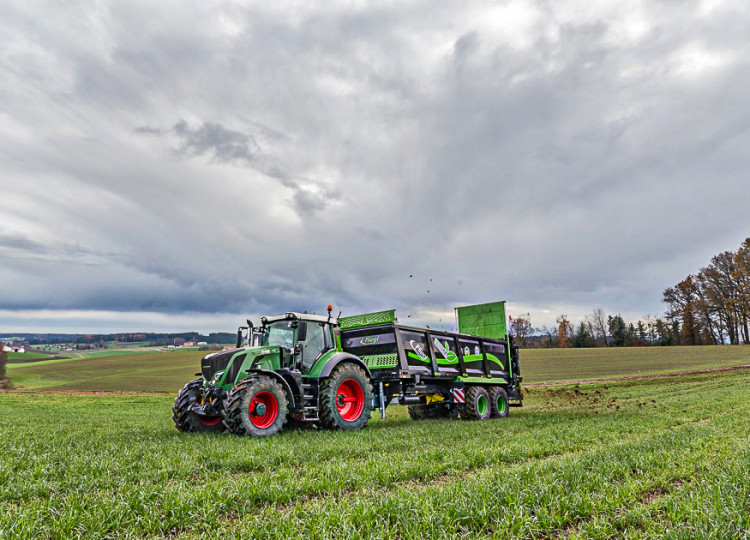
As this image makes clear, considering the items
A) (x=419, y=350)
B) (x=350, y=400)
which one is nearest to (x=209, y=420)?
(x=350, y=400)

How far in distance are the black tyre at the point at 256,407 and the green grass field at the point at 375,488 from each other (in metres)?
0.94

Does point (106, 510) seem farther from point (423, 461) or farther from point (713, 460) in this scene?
point (713, 460)

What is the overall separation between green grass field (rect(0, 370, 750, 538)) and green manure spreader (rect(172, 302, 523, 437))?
171cm

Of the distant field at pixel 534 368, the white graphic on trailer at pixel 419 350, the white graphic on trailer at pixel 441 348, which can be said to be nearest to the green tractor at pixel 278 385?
the white graphic on trailer at pixel 419 350

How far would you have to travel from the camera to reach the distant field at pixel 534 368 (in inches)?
1766

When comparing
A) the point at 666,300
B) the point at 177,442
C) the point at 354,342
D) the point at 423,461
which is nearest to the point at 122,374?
the point at 354,342

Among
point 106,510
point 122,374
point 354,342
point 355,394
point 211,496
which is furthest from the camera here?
point 122,374

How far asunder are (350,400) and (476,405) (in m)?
5.43

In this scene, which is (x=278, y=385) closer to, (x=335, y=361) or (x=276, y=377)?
(x=276, y=377)

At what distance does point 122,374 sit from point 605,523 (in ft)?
214

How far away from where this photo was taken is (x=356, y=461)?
6.56 metres

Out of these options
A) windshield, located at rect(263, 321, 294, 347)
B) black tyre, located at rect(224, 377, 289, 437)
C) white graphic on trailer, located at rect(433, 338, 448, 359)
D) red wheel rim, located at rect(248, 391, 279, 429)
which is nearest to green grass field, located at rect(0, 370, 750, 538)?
black tyre, located at rect(224, 377, 289, 437)

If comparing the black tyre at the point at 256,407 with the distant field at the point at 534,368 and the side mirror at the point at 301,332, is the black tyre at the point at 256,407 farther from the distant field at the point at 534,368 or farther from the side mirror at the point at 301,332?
the distant field at the point at 534,368

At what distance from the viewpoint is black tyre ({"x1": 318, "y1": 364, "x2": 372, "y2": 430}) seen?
35.6 ft
